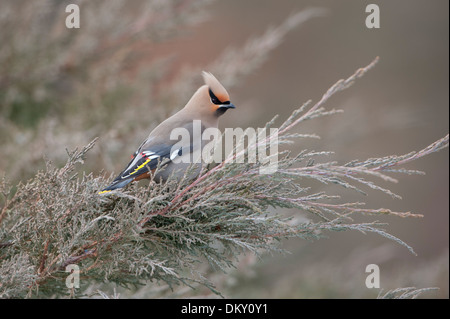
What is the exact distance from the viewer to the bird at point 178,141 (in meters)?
2.10

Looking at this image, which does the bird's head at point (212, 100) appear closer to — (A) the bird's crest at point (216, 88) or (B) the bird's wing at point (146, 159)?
(A) the bird's crest at point (216, 88)

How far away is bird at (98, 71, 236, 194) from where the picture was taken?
6.88ft

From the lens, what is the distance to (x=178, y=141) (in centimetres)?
230

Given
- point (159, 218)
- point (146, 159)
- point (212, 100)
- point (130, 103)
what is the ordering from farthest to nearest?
point (130, 103) < point (212, 100) < point (146, 159) < point (159, 218)

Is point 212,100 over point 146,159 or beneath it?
over

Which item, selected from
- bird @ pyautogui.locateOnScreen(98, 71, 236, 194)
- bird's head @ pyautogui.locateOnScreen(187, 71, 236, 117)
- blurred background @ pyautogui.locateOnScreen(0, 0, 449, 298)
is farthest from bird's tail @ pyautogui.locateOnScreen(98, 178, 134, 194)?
bird's head @ pyautogui.locateOnScreen(187, 71, 236, 117)

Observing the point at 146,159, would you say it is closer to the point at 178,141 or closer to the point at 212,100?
the point at 178,141

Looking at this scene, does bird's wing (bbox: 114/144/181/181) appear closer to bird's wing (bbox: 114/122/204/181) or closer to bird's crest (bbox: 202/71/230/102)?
bird's wing (bbox: 114/122/204/181)

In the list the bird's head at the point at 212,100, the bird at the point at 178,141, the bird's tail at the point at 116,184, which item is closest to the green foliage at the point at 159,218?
the bird's tail at the point at 116,184

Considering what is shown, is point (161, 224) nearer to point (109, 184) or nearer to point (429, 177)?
point (109, 184)

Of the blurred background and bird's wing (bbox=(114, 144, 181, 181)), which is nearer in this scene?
bird's wing (bbox=(114, 144, 181, 181))

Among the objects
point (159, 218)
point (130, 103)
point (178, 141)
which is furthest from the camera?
point (130, 103)

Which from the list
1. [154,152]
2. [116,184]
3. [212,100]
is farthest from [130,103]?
[116,184]

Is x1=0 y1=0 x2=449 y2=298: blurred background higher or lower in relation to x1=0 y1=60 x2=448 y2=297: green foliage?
higher
